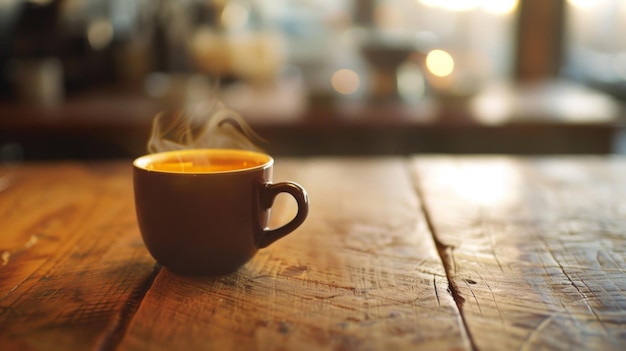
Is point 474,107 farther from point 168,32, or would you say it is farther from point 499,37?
point 499,37

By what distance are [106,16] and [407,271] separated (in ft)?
9.85

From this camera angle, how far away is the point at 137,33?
3.50 m

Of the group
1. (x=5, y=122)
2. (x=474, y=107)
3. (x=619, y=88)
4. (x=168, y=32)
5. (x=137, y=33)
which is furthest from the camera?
(x=619, y=88)

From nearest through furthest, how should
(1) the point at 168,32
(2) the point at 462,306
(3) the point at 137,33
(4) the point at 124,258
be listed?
(2) the point at 462,306 < (4) the point at 124,258 < (1) the point at 168,32 < (3) the point at 137,33

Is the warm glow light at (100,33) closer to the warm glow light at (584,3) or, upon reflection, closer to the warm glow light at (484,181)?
the warm glow light at (484,181)

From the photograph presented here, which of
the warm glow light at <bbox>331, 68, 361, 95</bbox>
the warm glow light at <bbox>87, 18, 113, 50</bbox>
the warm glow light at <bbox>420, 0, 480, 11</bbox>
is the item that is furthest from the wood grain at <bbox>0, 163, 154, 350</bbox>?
the warm glow light at <bbox>420, 0, 480, 11</bbox>

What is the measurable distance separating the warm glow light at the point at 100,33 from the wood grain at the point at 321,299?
2406 millimetres

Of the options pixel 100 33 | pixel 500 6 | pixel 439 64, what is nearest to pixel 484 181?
pixel 439 64

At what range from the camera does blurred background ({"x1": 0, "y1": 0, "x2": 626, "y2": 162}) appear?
1.92 meters

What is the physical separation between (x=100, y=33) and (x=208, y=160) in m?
2.66

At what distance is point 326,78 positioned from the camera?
326cm

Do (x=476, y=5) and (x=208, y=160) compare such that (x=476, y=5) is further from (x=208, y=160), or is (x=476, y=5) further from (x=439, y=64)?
(x=208, y=160)

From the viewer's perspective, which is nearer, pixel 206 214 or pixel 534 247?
pixel 206 214

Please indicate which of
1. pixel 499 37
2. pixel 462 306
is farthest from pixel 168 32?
pixel 462 306
